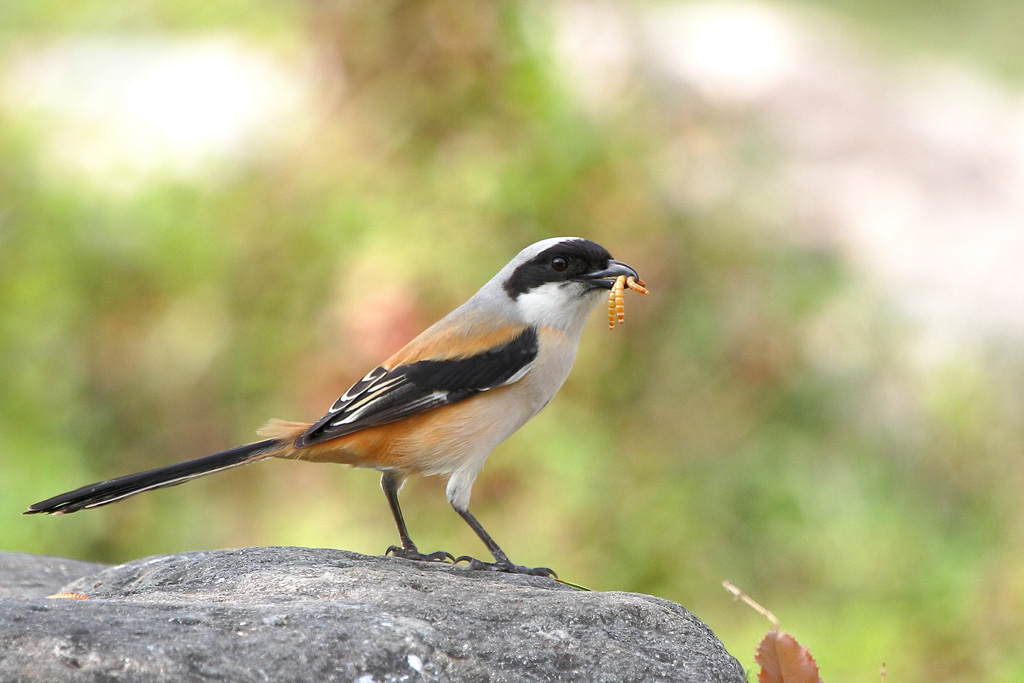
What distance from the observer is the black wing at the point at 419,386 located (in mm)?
3889

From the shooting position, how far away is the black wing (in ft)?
12.8

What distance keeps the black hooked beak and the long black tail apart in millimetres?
1453

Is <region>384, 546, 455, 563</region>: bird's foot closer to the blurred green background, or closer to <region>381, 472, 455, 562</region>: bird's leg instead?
<region>381, 472, 455, 562</region>: bird's leg

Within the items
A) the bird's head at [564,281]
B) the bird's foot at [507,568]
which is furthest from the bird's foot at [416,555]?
the bird's head at [564,281]

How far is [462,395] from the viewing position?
399 centimetres

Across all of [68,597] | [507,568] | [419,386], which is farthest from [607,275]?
[68,597]

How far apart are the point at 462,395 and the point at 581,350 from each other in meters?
3.25

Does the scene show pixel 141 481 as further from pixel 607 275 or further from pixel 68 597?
pixel 607 275

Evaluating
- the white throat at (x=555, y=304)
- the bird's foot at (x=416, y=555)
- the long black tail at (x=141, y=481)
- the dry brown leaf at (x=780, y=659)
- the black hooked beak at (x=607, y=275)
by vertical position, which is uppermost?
the black hooked beak at (x=607, y=275)

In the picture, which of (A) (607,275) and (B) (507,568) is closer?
(B) (507,568)

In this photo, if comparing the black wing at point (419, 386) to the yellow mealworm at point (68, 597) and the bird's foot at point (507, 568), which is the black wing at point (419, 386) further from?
the yellow mealworm at point (68, 597)

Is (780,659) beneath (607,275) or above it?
beneath

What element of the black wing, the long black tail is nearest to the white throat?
the black wing

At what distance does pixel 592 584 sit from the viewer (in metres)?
6.57
